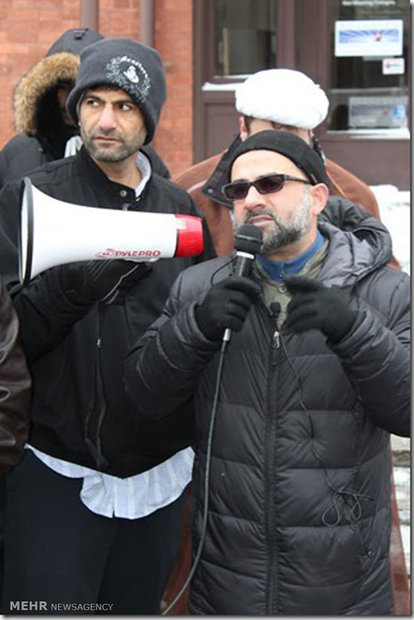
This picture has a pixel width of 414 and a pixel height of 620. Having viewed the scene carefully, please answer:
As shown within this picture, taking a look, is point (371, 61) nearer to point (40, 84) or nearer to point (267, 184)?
point (40, 84)

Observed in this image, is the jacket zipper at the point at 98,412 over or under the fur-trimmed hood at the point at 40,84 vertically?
under

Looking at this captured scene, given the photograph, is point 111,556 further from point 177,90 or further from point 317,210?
point 177,90

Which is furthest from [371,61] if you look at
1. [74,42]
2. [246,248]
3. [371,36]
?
[246,248]

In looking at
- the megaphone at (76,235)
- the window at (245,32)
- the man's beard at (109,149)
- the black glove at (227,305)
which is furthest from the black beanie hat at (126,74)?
the window at (245,32)

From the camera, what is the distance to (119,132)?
3193 mm

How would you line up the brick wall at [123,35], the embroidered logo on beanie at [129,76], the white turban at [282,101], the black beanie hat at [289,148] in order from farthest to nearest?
the brick wall at [123,35], the white turban at [282,101], the embroidered logo on beanie at [129,76], the black beanie hat at [289,148]

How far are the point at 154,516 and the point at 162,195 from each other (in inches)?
37.7

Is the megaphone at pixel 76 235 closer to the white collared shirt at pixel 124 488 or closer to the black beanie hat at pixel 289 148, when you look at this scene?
the black beanie hat at pixel 289 148

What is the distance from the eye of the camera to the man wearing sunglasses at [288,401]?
8.52 ft

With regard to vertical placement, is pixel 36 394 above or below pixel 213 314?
below

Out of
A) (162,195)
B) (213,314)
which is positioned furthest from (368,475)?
(162,195)

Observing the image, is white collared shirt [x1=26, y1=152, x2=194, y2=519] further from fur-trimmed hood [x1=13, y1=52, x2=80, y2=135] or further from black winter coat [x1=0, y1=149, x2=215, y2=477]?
fur-trimmed hood [x1=13, y1=52, x2=80, y2=135]

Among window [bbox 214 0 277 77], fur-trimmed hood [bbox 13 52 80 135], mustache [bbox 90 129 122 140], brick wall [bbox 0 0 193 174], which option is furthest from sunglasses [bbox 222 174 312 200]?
window [bbox 214 0 277 77]

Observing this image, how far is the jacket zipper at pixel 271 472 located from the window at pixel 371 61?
21.1 feet
